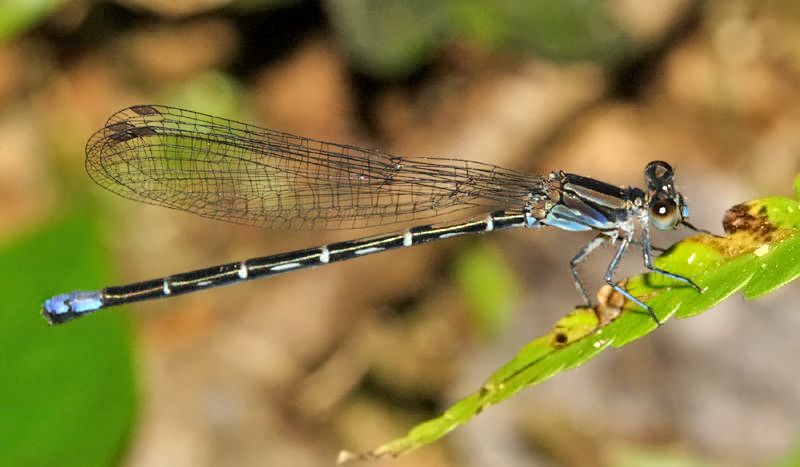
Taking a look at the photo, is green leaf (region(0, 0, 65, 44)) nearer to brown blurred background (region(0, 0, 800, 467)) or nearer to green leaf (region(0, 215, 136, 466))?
brown blurred background (region(0, 0, 800, 467))

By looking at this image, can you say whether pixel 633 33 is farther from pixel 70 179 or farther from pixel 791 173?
pixel 70 179

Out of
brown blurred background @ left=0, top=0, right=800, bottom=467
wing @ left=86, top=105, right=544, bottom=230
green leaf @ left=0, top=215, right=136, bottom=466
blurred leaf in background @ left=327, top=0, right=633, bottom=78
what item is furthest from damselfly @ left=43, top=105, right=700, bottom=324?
blurred leaf in background @ left=327, top=0, right=633, bottom=78

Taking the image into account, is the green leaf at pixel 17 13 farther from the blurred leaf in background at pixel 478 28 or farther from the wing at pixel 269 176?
the blurred leaf in background at pixel 478 28

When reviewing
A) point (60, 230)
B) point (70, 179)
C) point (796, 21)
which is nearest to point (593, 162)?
point (796, 21)

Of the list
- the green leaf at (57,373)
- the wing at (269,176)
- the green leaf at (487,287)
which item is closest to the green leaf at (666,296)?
the green leaf at (57,373)

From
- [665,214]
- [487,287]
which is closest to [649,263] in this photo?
[665,214]

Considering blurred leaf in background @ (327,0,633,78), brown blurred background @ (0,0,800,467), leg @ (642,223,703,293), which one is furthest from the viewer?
blurred leaf in background @ (327,0,633,78)
